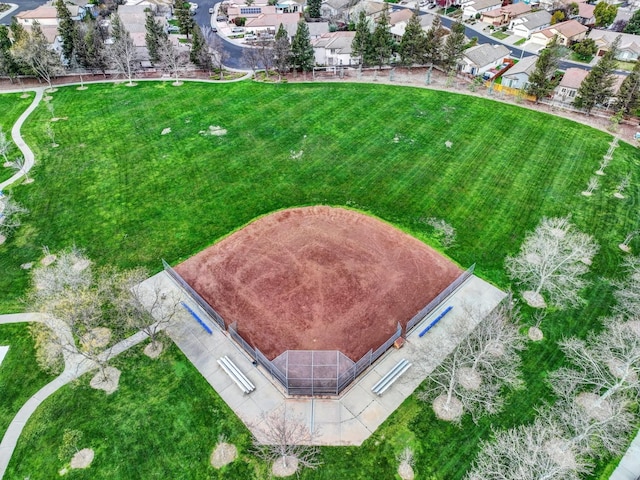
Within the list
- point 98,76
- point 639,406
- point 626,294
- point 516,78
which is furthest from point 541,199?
point 98,76

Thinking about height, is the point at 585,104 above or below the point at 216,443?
above

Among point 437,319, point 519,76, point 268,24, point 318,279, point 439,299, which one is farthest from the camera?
point 268,24

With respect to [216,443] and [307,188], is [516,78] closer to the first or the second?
[307,188]

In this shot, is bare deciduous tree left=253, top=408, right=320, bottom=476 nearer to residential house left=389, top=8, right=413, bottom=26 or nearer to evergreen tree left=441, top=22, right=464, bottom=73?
evergreen tree left=441, top=22, right=464, bottom=73

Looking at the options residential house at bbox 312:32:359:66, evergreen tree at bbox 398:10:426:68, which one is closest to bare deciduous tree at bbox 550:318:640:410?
evergreen tree at bbox 398:10:426:68

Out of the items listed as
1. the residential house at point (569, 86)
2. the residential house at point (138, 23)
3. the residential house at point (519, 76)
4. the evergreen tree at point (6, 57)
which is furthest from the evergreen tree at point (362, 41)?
the evergreen tree at point (6, 57)

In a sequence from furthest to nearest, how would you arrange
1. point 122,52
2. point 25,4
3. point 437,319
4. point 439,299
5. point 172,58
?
1. point 25,4
2. point 122,52
3. point 172,58
4. point 439,299
5. point 437,319

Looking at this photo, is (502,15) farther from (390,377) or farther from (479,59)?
(390,377)

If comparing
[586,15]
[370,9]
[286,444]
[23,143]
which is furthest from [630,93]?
[23,143]
